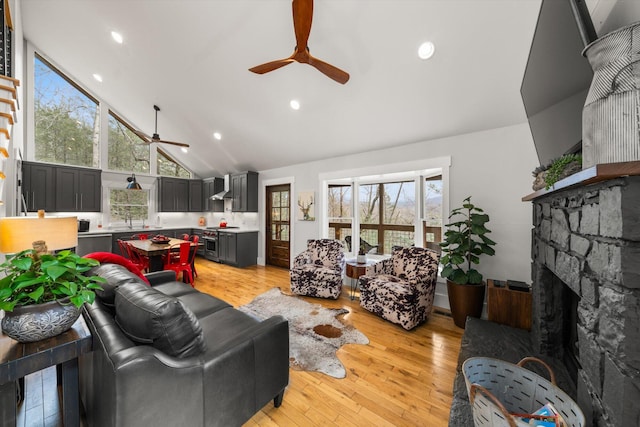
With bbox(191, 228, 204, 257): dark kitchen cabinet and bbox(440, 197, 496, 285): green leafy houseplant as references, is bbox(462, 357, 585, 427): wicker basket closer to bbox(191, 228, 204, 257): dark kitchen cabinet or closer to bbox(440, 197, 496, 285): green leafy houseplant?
bbox(440, 197, 496, 285): green leafy houseplant

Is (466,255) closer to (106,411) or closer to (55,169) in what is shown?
(106,411)

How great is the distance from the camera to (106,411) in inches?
44.3

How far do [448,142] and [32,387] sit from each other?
15.6 feet

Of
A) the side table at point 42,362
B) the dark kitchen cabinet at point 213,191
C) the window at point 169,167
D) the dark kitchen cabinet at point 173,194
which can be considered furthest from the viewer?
the dark kitchen cabinet at point 213,191

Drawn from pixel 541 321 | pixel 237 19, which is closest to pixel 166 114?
pixel 237 19

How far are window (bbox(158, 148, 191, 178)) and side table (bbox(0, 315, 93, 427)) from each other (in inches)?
265

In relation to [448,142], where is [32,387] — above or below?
below

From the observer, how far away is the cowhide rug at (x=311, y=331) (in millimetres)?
2182

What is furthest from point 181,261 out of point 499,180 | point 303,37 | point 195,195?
point 499,180

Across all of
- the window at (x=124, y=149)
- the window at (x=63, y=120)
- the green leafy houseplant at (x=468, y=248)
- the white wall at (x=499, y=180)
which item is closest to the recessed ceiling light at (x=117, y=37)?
the window at (x=124, y=149)

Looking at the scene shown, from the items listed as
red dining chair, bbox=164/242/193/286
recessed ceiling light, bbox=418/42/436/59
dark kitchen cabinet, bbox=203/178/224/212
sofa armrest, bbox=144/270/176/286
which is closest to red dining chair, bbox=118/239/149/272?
red dining chair, bbox=164/242/193/286

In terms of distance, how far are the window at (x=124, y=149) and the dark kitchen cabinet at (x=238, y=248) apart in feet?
9.68

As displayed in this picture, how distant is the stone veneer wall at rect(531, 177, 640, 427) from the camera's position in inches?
32.9

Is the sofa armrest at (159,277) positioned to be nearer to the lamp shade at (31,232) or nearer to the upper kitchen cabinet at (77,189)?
the lamp shade at (31,232)
